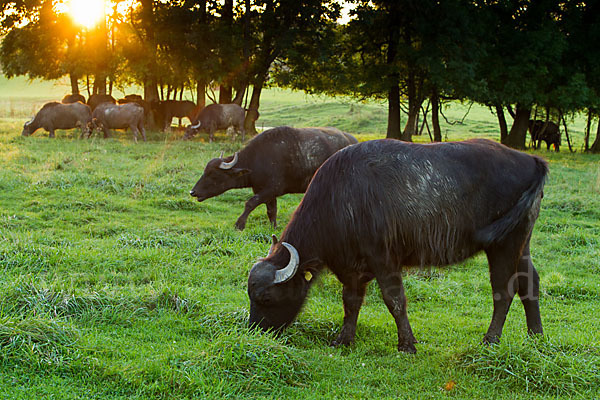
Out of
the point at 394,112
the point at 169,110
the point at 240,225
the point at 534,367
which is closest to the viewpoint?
the point at 534,367

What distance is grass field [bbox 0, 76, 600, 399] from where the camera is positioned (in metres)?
4.37

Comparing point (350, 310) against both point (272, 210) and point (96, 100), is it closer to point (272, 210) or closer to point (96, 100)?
point (272, 210)

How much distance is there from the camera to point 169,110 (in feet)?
95.8

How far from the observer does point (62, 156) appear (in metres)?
15.6

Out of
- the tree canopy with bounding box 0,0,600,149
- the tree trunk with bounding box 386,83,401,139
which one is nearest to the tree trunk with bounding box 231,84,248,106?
the tree canopy with bounding box 0,0,600,149

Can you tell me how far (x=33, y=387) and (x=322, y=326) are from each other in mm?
2859

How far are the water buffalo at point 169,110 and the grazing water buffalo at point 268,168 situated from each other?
18841 mm

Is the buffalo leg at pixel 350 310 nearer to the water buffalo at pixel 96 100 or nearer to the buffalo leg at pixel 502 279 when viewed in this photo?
the buffalo leg at pixel 502 279

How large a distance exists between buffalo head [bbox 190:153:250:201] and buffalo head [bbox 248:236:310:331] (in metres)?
5.46

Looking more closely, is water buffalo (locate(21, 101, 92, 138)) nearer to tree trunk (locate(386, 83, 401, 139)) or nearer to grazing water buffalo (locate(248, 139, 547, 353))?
tree trunk (locate(386, 83, 401, 139))

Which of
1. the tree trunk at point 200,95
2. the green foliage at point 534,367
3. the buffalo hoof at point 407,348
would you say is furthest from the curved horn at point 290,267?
the tree trunk at point 200,95

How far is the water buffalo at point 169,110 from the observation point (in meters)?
28.9

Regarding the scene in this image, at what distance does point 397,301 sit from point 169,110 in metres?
25.9

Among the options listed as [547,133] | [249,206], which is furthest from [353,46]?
[249,206]
